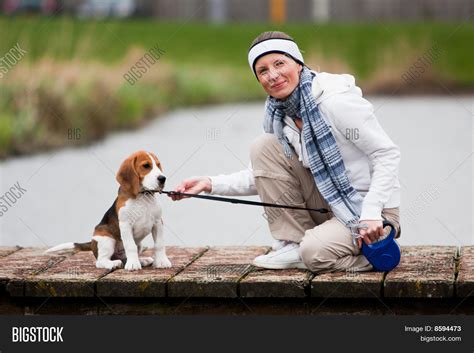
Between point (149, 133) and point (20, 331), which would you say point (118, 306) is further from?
point (149, 133)

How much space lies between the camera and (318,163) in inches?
206

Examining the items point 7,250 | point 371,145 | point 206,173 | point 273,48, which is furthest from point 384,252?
point 206,173

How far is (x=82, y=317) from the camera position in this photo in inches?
210

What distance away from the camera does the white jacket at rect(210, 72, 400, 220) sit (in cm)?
511

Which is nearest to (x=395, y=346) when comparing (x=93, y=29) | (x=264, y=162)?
(x=264, y=162)

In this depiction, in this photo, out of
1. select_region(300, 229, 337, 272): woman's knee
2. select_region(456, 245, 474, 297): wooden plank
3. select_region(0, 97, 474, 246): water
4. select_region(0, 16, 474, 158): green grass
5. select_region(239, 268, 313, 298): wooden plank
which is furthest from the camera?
select_region(0, 16, 474, 158): green grass

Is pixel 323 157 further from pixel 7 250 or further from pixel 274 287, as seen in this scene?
pixel 7 250

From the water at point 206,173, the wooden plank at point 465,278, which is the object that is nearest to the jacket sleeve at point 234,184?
the wooden plank at point 465,278

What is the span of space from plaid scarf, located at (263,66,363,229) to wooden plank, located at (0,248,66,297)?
137cm

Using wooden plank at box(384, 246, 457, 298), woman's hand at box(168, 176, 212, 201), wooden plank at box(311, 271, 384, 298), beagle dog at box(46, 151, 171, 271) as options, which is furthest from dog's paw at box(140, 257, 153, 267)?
wooden plank at box(384, 246, 457, 298)

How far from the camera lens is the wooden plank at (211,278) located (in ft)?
16.9

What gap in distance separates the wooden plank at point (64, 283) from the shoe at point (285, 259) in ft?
2.39

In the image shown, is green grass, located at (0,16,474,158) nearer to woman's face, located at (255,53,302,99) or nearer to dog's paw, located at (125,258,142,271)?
dog's paw, located at (125,258,142,271)

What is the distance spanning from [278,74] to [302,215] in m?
0.69
